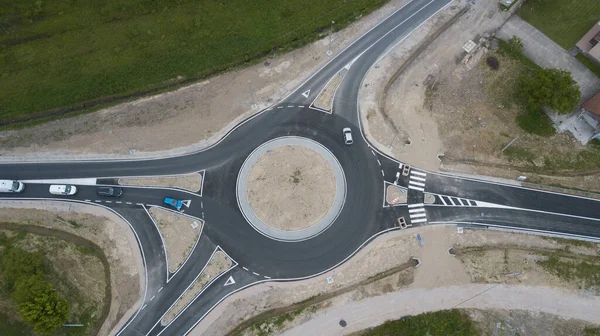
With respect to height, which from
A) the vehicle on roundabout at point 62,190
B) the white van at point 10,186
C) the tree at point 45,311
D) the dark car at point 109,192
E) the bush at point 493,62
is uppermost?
the bush at point 493,62

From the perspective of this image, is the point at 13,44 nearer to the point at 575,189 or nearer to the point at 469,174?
the point at 469,174

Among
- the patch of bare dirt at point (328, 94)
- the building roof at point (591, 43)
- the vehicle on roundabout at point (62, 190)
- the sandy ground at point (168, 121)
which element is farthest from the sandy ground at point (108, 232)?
the building roof at point (591, 43)

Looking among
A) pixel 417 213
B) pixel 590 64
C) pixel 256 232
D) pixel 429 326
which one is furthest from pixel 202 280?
pixel 590 64

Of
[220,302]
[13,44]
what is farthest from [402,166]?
[13,44]

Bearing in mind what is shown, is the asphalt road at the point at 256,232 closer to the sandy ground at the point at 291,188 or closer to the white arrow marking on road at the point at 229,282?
the white arrow marking on road at the point at 229,282

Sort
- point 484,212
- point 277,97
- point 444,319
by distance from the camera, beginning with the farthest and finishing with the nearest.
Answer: point 277,97, point 484,212, point 444,319

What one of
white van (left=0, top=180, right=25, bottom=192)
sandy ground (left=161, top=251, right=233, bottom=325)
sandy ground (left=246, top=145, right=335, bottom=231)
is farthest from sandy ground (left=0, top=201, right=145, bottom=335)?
sandy ground (left=246, top=145, right=335, bottom=231)

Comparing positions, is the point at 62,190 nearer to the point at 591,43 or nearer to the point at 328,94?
the point at 328,94
